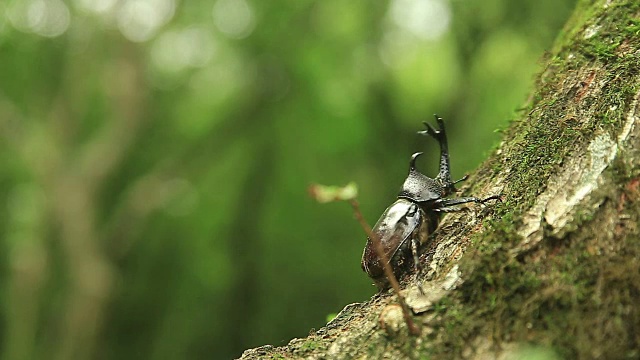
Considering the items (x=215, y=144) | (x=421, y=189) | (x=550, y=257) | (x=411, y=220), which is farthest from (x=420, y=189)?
(x=215, y=144)

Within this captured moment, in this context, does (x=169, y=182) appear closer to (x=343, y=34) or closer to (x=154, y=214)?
(x=154, y=214)

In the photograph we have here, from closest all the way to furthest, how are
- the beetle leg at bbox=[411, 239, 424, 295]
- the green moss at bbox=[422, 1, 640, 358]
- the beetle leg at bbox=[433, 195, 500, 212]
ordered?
the green moss at bbox=[422, 1, 640, 358], the beetle leg at bbox=[411, 239, 424, 295], the beetle leg at bbox=[433, 195, 500, 212]

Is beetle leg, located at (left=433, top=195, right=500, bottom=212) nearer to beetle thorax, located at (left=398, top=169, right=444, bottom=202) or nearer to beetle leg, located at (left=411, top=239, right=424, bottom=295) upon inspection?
beetle thorax, located at (left=398, top=169, right=444, bottom=202)

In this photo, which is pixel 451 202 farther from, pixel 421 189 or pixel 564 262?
pixel 564 262

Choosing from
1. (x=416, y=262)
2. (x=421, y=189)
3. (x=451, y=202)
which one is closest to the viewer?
(x=416, y=262)

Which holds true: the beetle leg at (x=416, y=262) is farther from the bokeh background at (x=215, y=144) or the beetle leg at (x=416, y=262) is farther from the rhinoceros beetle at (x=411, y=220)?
the bokeh background at (x=215, y=144)

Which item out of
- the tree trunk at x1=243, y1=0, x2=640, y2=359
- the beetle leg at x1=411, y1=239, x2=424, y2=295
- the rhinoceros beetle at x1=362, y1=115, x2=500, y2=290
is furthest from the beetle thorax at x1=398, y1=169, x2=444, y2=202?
the tree trunk at x1=243, y1=0, x2=640, y2=359

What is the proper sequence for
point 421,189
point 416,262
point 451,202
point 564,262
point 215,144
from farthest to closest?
point 215,144 < point 421,189 < point 451,202 < point 416,262 < point 564,262

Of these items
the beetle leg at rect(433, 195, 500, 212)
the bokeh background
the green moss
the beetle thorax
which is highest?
the bokeh background
